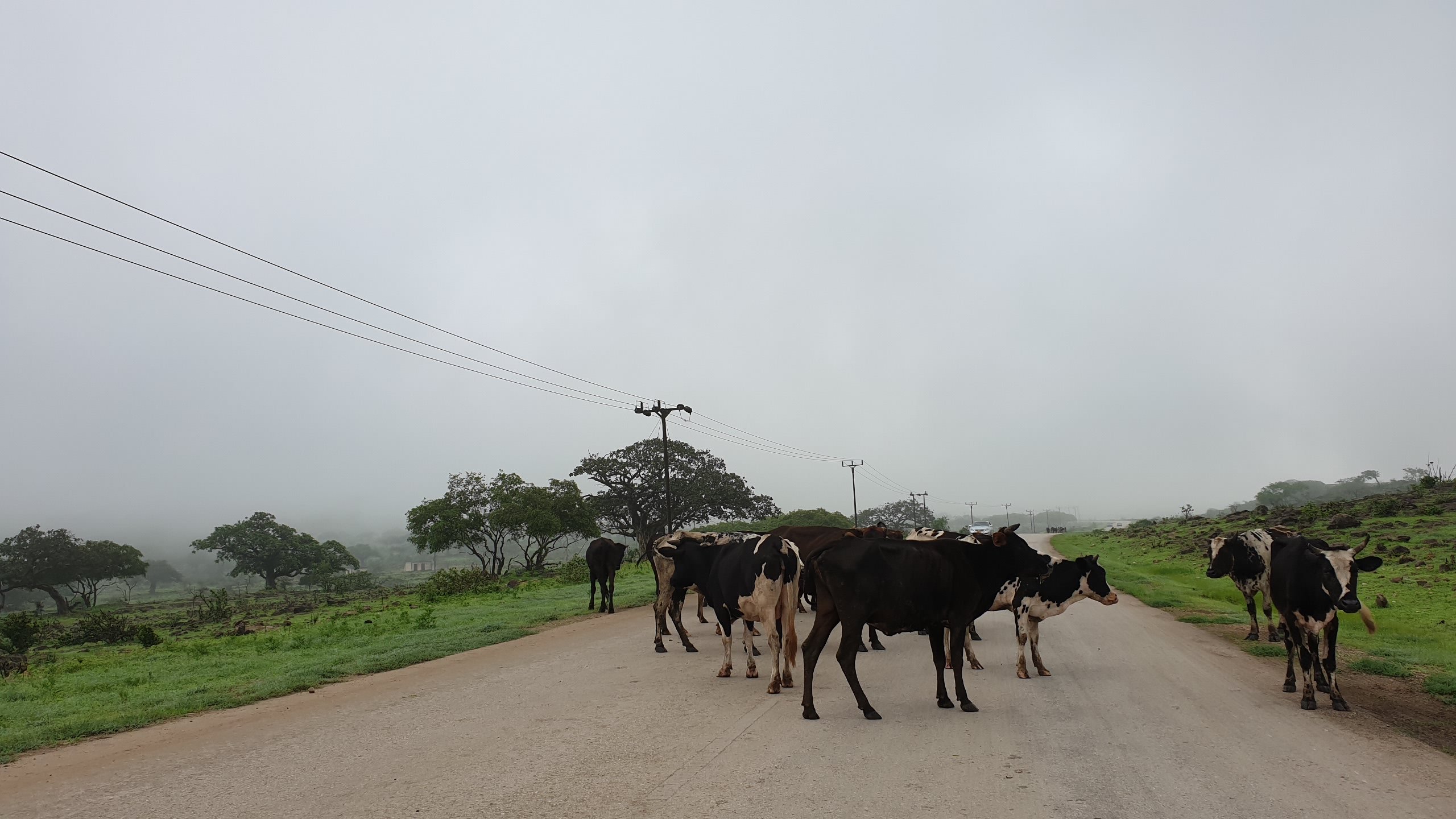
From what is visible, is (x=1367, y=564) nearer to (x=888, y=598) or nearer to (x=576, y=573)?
(x=888, y=598)

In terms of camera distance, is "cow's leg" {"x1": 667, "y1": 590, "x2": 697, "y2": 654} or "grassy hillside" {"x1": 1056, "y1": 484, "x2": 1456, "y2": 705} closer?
"grassy hillside" {"x1": 1056, "y1": 484, "x2": 1456, "y2": 705}

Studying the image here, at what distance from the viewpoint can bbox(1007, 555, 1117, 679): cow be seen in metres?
9.70

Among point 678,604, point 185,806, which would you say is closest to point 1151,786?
point 185,806

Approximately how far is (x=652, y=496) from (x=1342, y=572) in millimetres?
53033

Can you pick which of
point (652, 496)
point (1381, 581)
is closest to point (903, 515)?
point (652, 496)

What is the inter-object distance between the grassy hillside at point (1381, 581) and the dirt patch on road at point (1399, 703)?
185mm

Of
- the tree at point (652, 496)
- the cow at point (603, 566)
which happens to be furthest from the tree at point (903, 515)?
the cow at point (603, 566)

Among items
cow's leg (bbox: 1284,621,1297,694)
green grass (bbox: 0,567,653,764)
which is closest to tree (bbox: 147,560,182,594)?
green grass (bbox: 0,567,653,764)

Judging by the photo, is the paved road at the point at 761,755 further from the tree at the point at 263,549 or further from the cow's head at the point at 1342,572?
the tree at the point at 263,549

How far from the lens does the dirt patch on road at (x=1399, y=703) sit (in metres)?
6.79

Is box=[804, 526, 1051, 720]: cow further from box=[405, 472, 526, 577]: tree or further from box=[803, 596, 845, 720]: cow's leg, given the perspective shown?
box=[405, 472, 526, 577]: tree

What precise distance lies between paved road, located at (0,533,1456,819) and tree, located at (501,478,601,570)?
3780 cm

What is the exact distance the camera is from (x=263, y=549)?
60094mm

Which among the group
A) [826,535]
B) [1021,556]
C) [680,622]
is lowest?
[680,622]
